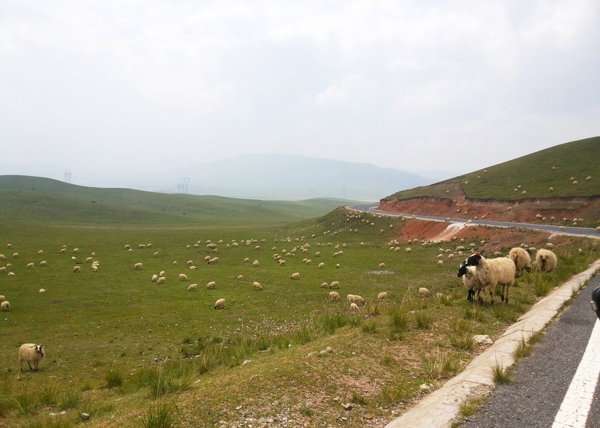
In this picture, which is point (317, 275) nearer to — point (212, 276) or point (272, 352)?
point (212, 276)

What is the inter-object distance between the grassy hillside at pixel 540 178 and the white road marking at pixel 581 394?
53.2 meters

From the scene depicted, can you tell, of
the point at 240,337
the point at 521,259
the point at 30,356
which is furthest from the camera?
the point at 521,259

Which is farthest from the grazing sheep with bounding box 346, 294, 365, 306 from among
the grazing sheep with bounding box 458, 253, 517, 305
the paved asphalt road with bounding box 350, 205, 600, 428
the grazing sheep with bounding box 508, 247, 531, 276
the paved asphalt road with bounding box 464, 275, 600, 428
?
the paved asphalt road with bounding box 350, 205, 600, 428

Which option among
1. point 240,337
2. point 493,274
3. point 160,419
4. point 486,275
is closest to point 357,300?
point 240,337

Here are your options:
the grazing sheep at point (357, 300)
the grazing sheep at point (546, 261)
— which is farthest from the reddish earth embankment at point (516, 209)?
the grazing sheep at point (357, 300)

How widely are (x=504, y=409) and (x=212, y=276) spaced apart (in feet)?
103

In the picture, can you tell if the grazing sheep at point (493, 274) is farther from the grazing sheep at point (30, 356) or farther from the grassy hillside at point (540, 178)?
the grassy hillside at point (540, 178)

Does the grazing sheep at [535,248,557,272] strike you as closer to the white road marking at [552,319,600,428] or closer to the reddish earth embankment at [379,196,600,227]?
the white road marking at [552,319,600,428]

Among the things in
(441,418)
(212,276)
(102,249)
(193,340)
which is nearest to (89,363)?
(193,340)

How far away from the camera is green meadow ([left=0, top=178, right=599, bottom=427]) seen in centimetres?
673

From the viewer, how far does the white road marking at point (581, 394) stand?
5.22 m

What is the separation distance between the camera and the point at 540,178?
217ft

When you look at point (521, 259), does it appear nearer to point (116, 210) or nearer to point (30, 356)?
point (30, 356)

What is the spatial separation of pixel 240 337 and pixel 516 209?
53.4 m
